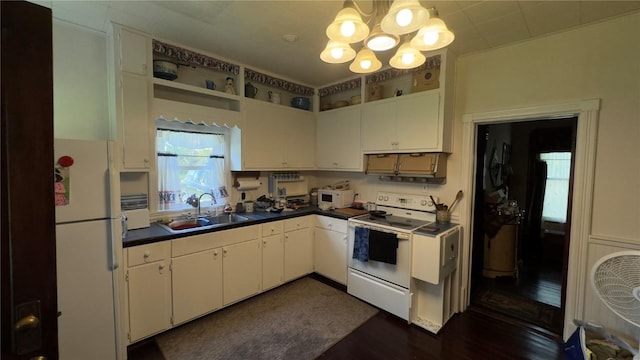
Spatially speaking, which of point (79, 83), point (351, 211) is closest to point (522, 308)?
point (351, 211)

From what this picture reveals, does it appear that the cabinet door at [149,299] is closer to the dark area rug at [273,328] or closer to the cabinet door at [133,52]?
the dark area rug at [273,328]

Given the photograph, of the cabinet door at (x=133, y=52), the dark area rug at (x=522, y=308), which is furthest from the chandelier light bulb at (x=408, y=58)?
the dark area rug at (x=522, y=308)

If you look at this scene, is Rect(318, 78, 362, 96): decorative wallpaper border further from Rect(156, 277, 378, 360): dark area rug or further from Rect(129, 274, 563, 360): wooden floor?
Rect(129, 274, 563, 360): wooden floor

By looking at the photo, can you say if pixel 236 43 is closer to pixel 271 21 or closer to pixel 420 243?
pixel 271 21

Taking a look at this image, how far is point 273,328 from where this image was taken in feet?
8.13

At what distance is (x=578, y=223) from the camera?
2191 mm

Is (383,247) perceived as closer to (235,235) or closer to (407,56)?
(235,235)

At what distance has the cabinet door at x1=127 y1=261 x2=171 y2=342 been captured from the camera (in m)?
2.15

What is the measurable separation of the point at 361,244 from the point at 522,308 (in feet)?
6.09

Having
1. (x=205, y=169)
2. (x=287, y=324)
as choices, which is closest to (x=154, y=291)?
(x=287, y=324)

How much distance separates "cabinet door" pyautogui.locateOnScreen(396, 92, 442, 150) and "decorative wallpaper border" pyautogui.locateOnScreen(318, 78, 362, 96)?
0.80 metres

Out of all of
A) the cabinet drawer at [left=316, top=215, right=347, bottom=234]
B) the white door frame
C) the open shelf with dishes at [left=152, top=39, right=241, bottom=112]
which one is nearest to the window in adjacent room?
the open shelf with dishes at [left=152, top=39, right=241, bottom=112]

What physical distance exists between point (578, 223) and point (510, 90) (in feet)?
4.19

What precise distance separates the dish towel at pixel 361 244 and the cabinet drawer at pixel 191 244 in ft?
4.80
